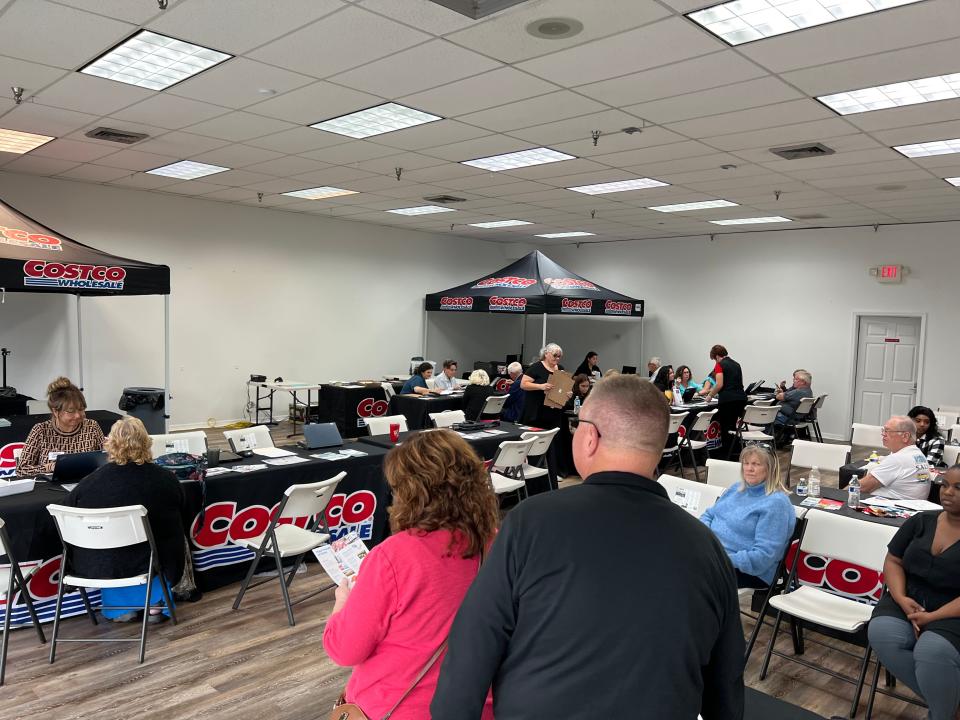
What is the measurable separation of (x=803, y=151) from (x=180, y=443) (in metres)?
5.48

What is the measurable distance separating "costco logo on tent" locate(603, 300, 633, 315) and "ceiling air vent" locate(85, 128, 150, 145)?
7.08 m

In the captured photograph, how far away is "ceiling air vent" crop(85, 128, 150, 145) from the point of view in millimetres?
6234

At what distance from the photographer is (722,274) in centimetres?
1226

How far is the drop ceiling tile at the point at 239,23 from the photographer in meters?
3.51

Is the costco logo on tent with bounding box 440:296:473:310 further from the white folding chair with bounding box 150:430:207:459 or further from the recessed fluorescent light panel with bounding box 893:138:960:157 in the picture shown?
the white folding chair with bounding box 150:430:207:459

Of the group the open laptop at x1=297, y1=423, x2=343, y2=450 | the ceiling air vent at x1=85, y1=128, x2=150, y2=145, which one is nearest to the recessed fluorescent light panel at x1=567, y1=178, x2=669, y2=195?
the open laptop at x1=297, y1=423, x2=343, y2=450

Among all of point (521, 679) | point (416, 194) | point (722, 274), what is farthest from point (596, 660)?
point (722, 274)

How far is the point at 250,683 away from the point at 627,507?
9.15 feet

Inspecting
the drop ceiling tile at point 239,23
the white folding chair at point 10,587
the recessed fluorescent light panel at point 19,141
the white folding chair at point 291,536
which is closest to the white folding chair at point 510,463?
the white folding chair at point 291,536

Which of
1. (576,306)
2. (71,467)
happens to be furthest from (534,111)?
(576,306)

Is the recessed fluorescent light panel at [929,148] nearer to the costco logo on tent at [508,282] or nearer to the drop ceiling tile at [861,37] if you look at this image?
the drop ceiling tile at [861,37]

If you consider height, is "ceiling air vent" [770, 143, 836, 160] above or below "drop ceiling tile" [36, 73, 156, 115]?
above

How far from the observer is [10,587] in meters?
3.40

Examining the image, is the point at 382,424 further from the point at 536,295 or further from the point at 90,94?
the point at 536,295
